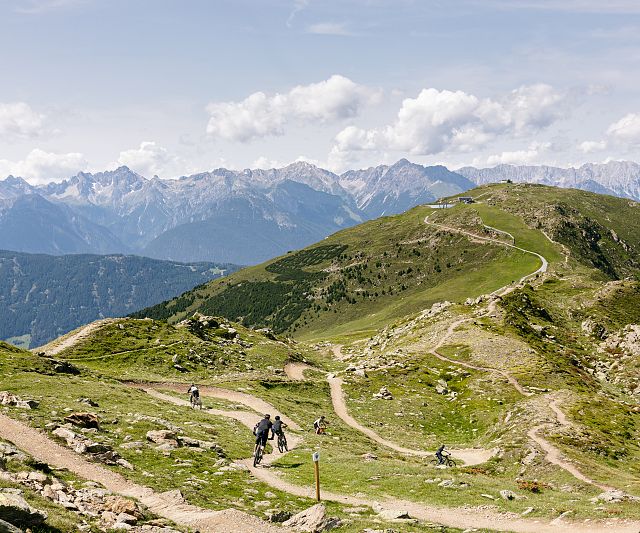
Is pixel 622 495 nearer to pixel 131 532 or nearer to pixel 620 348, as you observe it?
pixel 131 532

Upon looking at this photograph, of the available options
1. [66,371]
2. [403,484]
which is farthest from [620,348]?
[66,371]

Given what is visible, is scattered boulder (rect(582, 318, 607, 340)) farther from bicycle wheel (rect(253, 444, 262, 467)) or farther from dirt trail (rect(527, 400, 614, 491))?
Result: bicycle wheel (rect(253, 444, 262, 467))

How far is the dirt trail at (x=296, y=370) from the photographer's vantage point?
76812mm

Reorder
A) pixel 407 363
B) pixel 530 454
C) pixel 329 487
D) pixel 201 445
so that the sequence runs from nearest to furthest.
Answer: pixel 329 487, pixel 201 445, pixel 530 454, pixel 407 363

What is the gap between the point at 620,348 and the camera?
306 feet

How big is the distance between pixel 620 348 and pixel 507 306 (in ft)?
73.8

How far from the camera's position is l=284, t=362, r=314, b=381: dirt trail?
7681 cm

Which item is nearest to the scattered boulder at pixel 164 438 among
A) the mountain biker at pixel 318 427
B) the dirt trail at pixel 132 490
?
the dirt trail at pixel 132 490

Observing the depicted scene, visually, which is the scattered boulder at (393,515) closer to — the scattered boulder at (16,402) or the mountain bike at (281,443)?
the mountain bike at (281,443)

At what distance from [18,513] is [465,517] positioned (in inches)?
814

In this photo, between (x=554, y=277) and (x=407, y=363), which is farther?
(x=554, y=277)

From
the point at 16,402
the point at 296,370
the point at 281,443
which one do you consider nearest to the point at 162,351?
the point at 296,370

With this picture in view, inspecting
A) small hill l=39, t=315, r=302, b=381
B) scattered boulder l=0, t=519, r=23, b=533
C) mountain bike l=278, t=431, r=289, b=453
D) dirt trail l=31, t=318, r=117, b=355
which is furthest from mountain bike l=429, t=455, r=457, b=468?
dirt trail l=31, t=318, r=117, b=355

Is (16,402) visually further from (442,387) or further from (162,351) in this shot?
(442,387)
